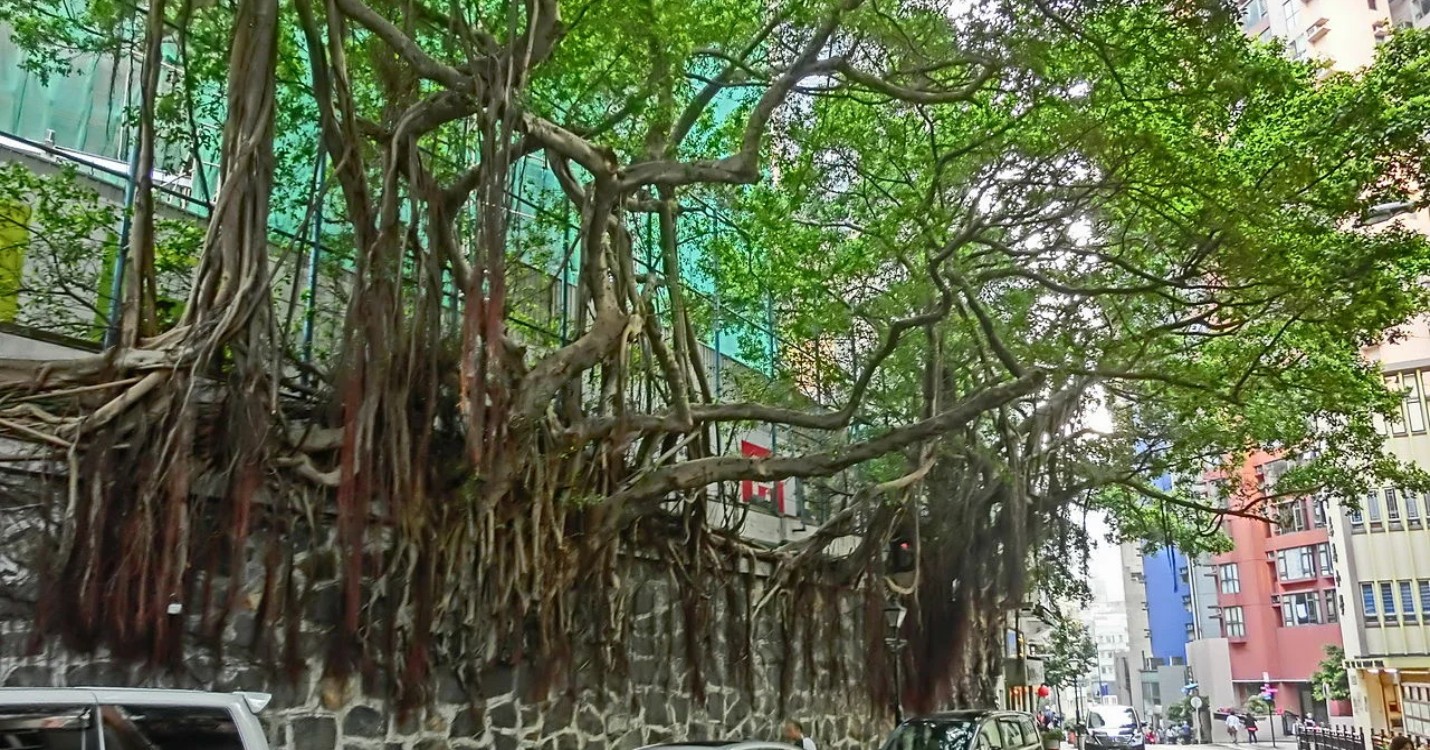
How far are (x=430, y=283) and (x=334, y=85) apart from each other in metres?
1.37

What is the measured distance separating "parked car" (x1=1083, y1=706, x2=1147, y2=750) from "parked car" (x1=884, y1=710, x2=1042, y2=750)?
1217cm

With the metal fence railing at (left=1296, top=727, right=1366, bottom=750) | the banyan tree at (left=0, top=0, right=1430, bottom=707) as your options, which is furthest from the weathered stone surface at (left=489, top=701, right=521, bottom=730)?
the metal fence railing at (left=1296, top=727, right=1366, bottom=750)

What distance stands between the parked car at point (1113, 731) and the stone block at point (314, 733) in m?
18.6

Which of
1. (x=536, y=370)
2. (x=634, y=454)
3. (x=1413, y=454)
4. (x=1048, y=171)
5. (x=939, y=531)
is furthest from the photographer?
(x=1413, y=454)

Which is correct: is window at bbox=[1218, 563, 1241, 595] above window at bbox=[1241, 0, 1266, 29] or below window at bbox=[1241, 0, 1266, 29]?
below

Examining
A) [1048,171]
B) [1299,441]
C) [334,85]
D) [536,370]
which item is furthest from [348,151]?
[1299,441]

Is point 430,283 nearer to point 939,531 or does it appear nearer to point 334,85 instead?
point 334,85

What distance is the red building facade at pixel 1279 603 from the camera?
111 feet

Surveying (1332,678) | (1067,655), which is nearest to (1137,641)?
(1067,655)

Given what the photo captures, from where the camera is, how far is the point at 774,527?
513 inches

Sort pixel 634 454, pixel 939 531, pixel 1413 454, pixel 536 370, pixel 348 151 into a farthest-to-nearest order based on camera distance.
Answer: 1. pixel 1413 454
2. pixel 939 531
3. pixel 634 454
4. pixel 536 370
5. pixel 348 151

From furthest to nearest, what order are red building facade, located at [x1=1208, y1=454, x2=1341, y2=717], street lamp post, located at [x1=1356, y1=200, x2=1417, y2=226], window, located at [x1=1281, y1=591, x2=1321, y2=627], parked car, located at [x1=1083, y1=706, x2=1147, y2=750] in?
1. window, located at [x1=1281, y1=591, x2=1321, y2=627]
2. red building facade, located at [x1=1208, y1=454, x2=1341, y2=717]
3. parked car, located at [x1=1083, y1=706, x2=1147, y2=750]
4. street lamp post, located at [x1=1356, y1=200, x2=1417, y2=226]

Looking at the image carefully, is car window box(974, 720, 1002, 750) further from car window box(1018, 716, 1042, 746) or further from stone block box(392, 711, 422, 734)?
stone block box(392, 711, 422, 734)

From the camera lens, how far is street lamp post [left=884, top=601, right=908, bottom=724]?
12578mm
